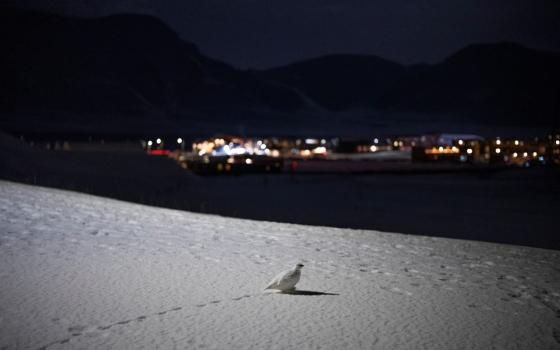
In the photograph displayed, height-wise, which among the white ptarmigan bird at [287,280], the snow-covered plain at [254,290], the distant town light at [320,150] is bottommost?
the snow-covered plain at [254,290]

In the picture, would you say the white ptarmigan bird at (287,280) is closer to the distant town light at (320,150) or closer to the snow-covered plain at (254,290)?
the snow-covered plain at (254,290)

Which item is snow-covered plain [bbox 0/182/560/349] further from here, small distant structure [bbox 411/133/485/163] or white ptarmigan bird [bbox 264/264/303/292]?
small distant structure [bbox 411/133/485/163]

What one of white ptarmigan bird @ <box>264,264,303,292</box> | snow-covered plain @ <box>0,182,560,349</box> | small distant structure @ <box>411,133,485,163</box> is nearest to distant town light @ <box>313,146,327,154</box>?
small distant structure @ <box>411,133,485,163</box>

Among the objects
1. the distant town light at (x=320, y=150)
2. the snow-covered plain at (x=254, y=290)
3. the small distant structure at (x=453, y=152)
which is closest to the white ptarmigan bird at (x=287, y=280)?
the snow-covered plain at (x=254, y=290)

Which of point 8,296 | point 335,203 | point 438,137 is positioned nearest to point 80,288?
point 8,296

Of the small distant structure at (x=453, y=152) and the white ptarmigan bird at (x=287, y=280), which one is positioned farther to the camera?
the small distant structure at (x=453, y=152)

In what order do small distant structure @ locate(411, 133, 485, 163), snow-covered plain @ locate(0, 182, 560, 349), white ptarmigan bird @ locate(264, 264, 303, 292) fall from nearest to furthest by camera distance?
1. snow-covered plain @ locate(0, 182, 560, 349)
2. white ptarmigan bird @ locate(264, 264, 303, 292)
3. small distant structure @ locate(411, 133, 485, 163)
